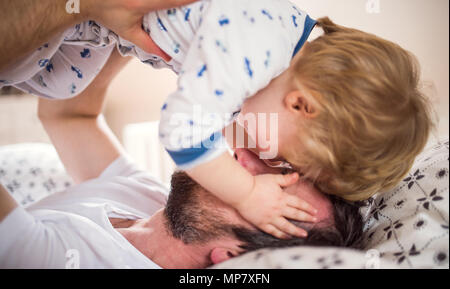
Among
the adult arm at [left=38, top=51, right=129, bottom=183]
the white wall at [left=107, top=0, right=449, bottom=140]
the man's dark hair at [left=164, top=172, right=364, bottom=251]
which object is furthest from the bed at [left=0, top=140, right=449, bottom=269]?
the adult arm at [left=38, top=51, right=129, bottom=183]

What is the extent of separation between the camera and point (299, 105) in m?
0.73

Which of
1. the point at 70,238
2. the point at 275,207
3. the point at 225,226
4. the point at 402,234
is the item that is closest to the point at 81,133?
the point at 70,238

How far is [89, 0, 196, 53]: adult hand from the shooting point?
29.6 inches

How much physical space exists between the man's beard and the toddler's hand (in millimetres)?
90

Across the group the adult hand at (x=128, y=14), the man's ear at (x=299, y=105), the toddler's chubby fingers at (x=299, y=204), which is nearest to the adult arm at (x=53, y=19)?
the adult hand at (x=128, y=14)

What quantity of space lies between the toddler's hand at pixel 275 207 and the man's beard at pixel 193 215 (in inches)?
3.6

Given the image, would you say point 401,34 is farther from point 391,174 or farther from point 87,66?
point 87,66

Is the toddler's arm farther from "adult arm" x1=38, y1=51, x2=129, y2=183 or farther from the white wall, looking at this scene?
"adult arm" x1=38, y1=51, x2=129, y2=183

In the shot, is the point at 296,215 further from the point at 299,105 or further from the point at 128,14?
the point at 128,14

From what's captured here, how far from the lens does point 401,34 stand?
108 cm

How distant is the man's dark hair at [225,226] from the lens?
2.59ft

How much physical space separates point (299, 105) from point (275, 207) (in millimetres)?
190

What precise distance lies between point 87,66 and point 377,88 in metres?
0.70

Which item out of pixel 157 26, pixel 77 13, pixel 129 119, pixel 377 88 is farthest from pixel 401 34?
pixel 129 119
